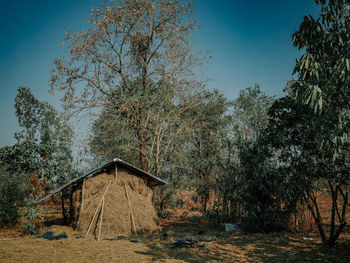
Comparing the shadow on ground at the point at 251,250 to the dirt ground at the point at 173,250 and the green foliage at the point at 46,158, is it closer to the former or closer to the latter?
the dirt ground at the point at 173,250

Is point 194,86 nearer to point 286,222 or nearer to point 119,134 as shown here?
point 119,134

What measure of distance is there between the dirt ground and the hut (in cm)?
76

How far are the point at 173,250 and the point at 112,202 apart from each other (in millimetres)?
3573

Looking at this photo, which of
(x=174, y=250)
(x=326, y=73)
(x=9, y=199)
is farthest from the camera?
(x=9, y=199)

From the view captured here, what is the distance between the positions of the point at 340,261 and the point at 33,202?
10.7 m

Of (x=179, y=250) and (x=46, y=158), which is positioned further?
(x=46, y=158)

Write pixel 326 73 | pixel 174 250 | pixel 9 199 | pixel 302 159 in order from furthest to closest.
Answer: pixel 9 199 < pixel 302 159 < pixel 174 250 < pixel 326 73

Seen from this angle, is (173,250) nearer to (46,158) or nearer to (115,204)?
(115,204)

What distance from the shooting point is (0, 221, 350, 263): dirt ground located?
6094mm

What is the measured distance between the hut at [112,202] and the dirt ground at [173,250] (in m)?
0.76

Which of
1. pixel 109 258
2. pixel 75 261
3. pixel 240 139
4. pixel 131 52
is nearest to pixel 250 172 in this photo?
pixel 240 139

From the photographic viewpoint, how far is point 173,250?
7027 mm

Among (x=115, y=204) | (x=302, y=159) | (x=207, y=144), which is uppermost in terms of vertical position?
(x=207, y=144)

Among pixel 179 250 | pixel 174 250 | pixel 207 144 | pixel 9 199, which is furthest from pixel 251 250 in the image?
pixel 9 199
